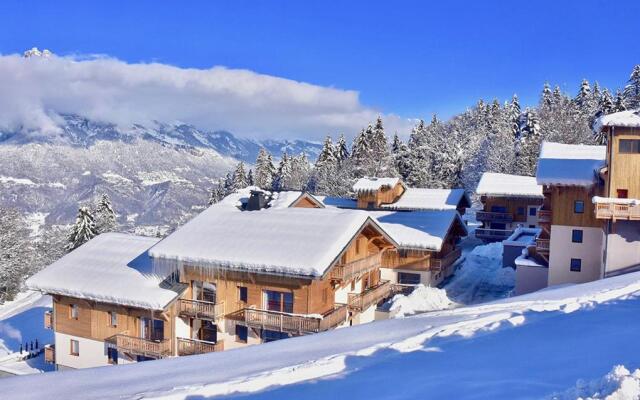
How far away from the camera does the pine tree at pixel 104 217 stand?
55.5 m

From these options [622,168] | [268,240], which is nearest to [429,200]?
[622,168]

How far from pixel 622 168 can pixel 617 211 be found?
2.19m

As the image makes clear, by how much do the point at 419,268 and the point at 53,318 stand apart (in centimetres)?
2211

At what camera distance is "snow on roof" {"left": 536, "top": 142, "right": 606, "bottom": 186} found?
1005 inches

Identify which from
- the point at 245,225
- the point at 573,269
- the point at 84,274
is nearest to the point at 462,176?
the point at 573,269

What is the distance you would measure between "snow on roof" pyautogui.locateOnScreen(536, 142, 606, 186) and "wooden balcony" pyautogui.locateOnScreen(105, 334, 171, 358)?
776 inches

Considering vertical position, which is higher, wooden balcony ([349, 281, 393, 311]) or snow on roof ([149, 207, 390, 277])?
snow on roof ([149, 207, 390, 277])

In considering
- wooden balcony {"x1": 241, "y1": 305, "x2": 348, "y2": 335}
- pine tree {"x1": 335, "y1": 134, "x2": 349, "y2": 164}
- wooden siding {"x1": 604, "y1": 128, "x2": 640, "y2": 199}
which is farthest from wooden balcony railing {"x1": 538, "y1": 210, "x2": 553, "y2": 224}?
pine tree {"x1": 335, "y1": 134, "x2": 349, "y2": 164}

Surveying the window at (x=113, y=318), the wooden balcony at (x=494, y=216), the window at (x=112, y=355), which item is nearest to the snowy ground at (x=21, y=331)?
the window at (x=112, y=355)

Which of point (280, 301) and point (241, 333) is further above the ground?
point (280, 301)

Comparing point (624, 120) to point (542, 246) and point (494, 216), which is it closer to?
point (542, 246)

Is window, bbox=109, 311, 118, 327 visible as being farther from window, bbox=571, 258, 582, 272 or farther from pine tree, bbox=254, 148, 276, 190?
pine tree, bbox=254, 148, 276, 190

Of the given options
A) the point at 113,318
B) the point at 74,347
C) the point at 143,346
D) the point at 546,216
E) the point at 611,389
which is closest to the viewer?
the point at 611,389

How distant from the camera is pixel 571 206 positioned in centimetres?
2631
